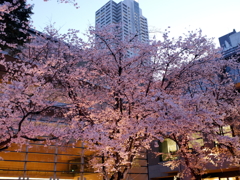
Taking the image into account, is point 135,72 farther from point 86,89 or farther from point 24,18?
point 24,18

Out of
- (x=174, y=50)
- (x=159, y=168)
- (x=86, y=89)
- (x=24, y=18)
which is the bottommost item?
(x=159, y=168)

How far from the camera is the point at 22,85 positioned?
9094 mm

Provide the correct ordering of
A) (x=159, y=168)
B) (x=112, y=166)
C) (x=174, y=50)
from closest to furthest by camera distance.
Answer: (x=112, y=166) → (x=174, y=50) → (x=159, y=168)

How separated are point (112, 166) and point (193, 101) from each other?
5.19 m

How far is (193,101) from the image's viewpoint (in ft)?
39.5

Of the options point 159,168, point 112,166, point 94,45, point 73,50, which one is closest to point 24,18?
point 73,50

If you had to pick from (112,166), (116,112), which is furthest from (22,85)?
(112,166)

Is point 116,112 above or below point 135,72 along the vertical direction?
below

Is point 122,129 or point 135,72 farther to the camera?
point 135,72

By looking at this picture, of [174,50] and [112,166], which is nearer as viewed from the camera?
[112,166]

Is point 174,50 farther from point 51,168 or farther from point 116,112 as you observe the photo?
point 51,168

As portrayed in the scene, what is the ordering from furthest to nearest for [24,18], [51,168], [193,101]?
[51,168] → [24,18] → [193,101]

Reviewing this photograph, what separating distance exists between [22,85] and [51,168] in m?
8.27

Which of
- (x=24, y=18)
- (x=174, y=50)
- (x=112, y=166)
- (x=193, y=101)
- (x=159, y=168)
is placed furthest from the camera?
(x=159, y=168)
